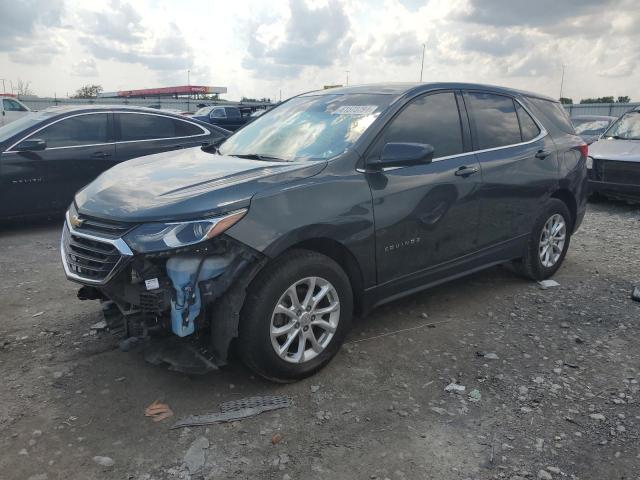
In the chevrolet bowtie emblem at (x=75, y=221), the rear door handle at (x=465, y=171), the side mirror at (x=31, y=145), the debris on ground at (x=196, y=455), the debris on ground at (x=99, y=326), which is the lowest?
the debris on ground at (x=196, y=455)

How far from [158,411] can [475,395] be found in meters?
1.89

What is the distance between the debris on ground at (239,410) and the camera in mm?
2994

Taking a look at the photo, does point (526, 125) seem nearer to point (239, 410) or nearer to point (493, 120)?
point (493, 120)

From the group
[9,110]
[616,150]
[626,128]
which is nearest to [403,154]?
[616,150]

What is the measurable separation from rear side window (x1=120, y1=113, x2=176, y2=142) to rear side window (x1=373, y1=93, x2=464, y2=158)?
4.90 metres

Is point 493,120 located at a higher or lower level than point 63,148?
higher

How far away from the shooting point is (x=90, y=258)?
124 inches

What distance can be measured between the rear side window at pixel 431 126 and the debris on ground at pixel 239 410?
1.75 metres

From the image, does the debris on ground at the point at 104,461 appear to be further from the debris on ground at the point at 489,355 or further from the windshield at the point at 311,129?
the debris on ground at the point at 489,355

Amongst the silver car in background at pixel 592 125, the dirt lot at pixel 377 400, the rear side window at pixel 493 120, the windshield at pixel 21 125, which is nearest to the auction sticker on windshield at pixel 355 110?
the rear side window at pixel 493 120

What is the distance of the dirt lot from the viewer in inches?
105

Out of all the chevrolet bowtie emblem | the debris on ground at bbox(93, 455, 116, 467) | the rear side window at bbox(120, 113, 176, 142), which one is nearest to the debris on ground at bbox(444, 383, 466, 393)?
the debris on ground at bbox(93, 455, 116, 467)

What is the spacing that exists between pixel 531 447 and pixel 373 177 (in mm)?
1866

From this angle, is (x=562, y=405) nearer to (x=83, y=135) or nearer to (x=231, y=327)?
(x=231, y=327)
